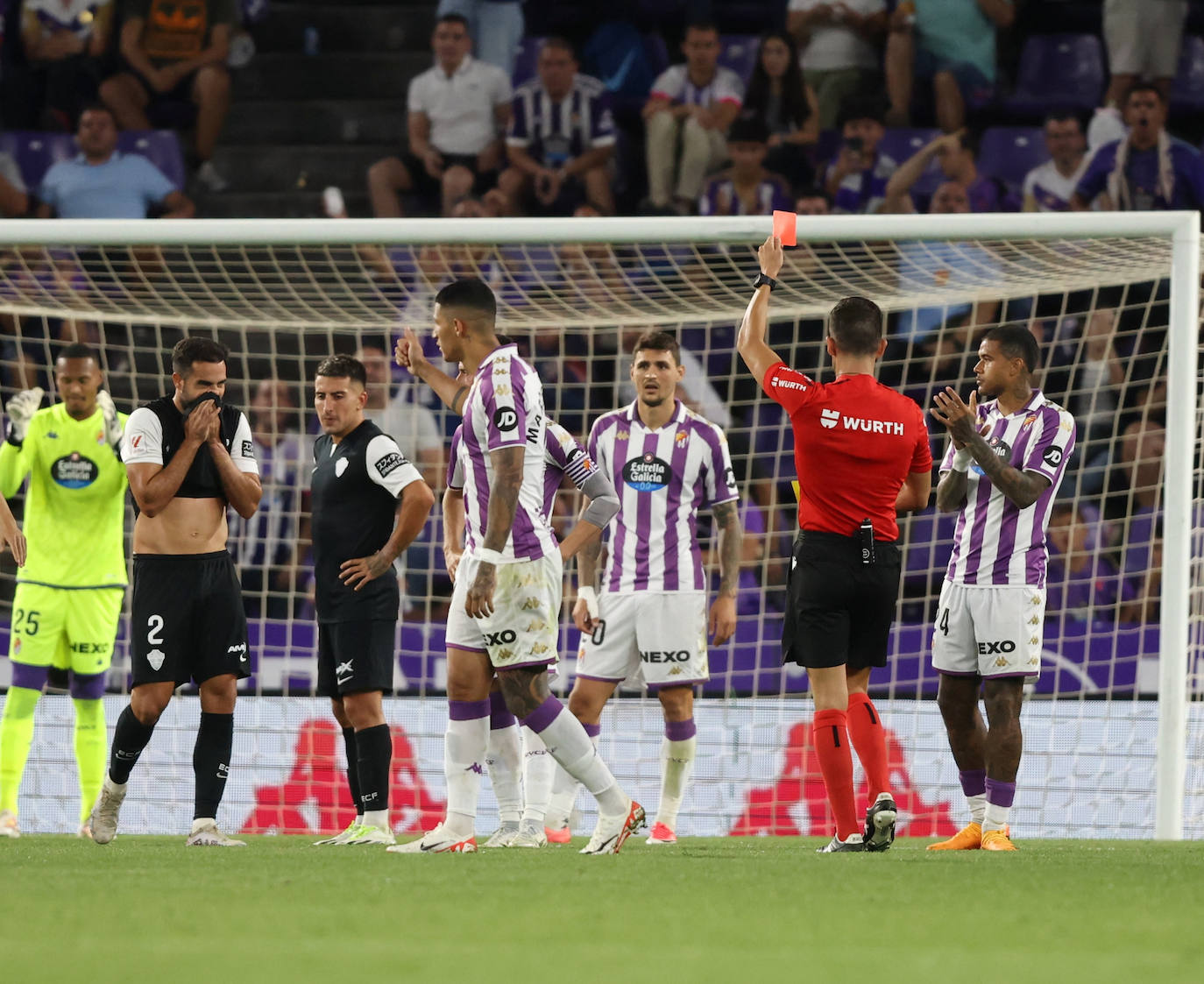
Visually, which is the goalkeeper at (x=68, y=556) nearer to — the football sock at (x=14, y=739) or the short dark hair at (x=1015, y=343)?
the football sock at (x=14, y=739)

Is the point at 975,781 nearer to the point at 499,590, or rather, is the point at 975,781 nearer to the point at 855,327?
the point at 855,327

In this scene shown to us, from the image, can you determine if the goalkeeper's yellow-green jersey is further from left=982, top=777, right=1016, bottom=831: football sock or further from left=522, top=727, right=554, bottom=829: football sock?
left=982, top=777, right=1016, bottom=831: football sock

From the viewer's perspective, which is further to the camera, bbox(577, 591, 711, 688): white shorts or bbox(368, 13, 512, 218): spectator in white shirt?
bbox(368, 13, 512, 218): spectator in white shirt

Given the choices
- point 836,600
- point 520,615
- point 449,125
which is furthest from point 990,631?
point 449,125

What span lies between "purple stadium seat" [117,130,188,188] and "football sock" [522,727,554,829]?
28.3 ft

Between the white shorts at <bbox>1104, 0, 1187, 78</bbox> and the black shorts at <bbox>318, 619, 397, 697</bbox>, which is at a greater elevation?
the white shorts at <bbox>1104, 0, 1187, 78</bbox>

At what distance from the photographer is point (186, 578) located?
662 centimetres

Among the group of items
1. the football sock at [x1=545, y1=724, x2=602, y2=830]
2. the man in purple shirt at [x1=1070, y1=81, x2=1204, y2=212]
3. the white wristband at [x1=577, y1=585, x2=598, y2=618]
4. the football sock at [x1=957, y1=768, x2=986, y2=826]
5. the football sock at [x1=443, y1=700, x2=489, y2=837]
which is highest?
the man in purple shirt at [x1=1070, y1=81, x2=1204, y2=212]

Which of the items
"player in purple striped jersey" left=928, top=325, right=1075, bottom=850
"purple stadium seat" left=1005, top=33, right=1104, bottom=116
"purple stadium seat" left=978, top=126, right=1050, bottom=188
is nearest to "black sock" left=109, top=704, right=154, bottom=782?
"player in purple striped jersey" left=928, top=325, right=1075, bottom=850

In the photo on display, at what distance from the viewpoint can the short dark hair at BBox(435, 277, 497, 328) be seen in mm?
6086

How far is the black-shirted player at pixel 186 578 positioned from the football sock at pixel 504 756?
1.01 meters

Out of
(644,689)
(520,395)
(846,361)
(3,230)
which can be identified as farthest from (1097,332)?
(3,230)

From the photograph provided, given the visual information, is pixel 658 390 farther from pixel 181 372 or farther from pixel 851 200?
pixel 851 200

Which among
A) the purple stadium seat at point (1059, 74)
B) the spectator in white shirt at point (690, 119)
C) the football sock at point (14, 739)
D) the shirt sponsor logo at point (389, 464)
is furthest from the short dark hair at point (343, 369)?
the purple stadium seat at point (1059, 74)
